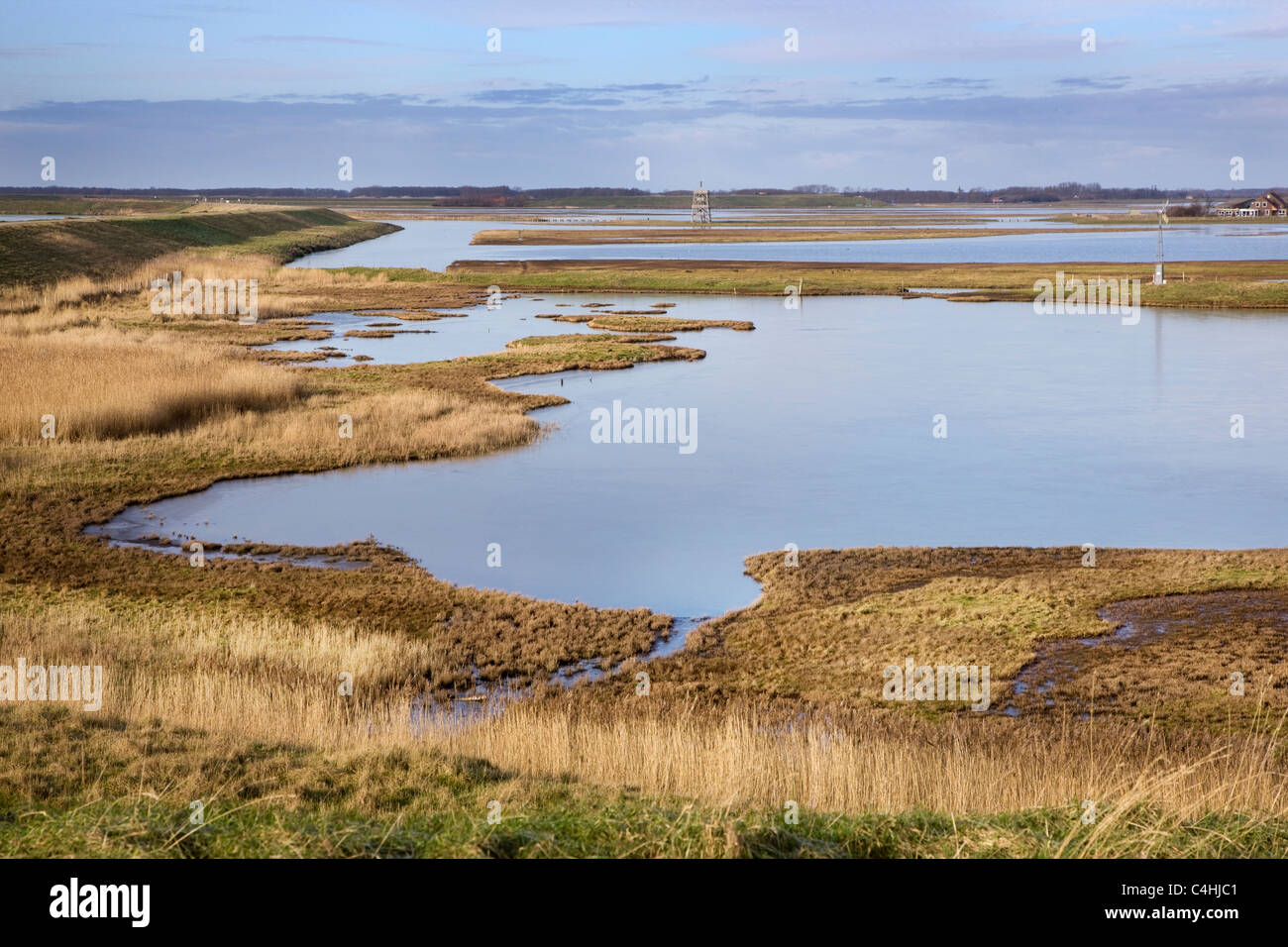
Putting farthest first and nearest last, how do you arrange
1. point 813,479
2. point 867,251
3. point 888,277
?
point 867,251, point 888,277, point 813,479

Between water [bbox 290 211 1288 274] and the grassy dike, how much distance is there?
74.3 meters

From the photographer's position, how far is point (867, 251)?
12231 centimetres

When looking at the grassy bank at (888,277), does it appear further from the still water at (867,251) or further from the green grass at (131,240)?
the green grass at (131,240)

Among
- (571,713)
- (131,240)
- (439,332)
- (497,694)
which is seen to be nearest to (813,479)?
(497,694)

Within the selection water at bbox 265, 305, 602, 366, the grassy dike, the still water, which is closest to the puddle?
the grassy dike

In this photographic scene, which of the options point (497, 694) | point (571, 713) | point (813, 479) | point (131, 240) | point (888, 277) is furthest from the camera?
point (131, 240)

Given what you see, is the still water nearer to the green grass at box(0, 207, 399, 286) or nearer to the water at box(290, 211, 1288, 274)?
the water at box(290, 211, 1288, 274)

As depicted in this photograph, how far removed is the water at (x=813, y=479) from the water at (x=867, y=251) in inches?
2098

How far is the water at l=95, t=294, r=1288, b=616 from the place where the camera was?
879 inches

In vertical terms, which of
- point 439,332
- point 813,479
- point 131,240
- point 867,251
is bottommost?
point 813,479

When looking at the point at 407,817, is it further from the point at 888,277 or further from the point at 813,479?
the point at 888,277

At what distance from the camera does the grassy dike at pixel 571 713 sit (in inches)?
301

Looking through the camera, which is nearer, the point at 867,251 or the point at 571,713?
the point at 571,713

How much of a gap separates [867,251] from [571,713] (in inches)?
4478
